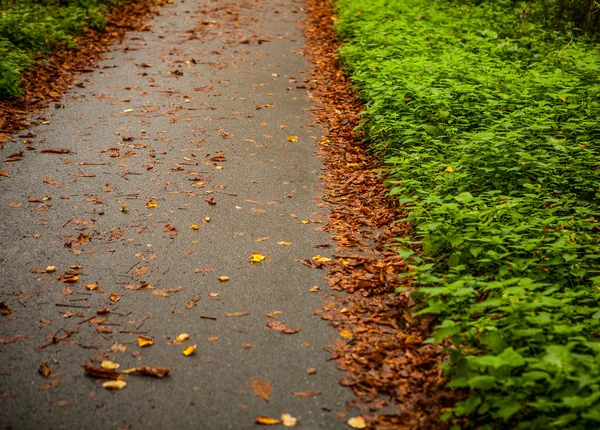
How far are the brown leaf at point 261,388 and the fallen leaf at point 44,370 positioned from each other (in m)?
1.41

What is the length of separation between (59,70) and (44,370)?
7156 mm

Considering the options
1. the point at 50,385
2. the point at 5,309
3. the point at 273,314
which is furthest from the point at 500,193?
the point at 5,309

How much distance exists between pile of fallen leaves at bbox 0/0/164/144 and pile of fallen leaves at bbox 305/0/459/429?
14.9ft

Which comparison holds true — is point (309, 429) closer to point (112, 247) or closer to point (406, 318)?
point (406, 318)

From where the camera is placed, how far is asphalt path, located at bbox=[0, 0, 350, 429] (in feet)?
10.6

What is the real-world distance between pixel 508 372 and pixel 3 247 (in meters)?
4.47

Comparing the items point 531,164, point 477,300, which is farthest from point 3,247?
point 531,164

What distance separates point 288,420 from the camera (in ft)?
10.2

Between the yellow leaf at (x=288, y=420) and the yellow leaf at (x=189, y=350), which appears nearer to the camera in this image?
the yellow leaf at (x=288, y=420)

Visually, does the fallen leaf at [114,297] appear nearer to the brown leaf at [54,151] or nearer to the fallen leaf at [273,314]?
the fallen leaf at [273,314]

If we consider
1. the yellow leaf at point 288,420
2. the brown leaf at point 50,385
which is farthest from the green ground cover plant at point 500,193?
the brown leaf at point 50,385

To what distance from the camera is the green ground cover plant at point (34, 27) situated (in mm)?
7660

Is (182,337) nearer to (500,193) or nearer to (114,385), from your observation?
(114,385)

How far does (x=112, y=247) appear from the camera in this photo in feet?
15.4
